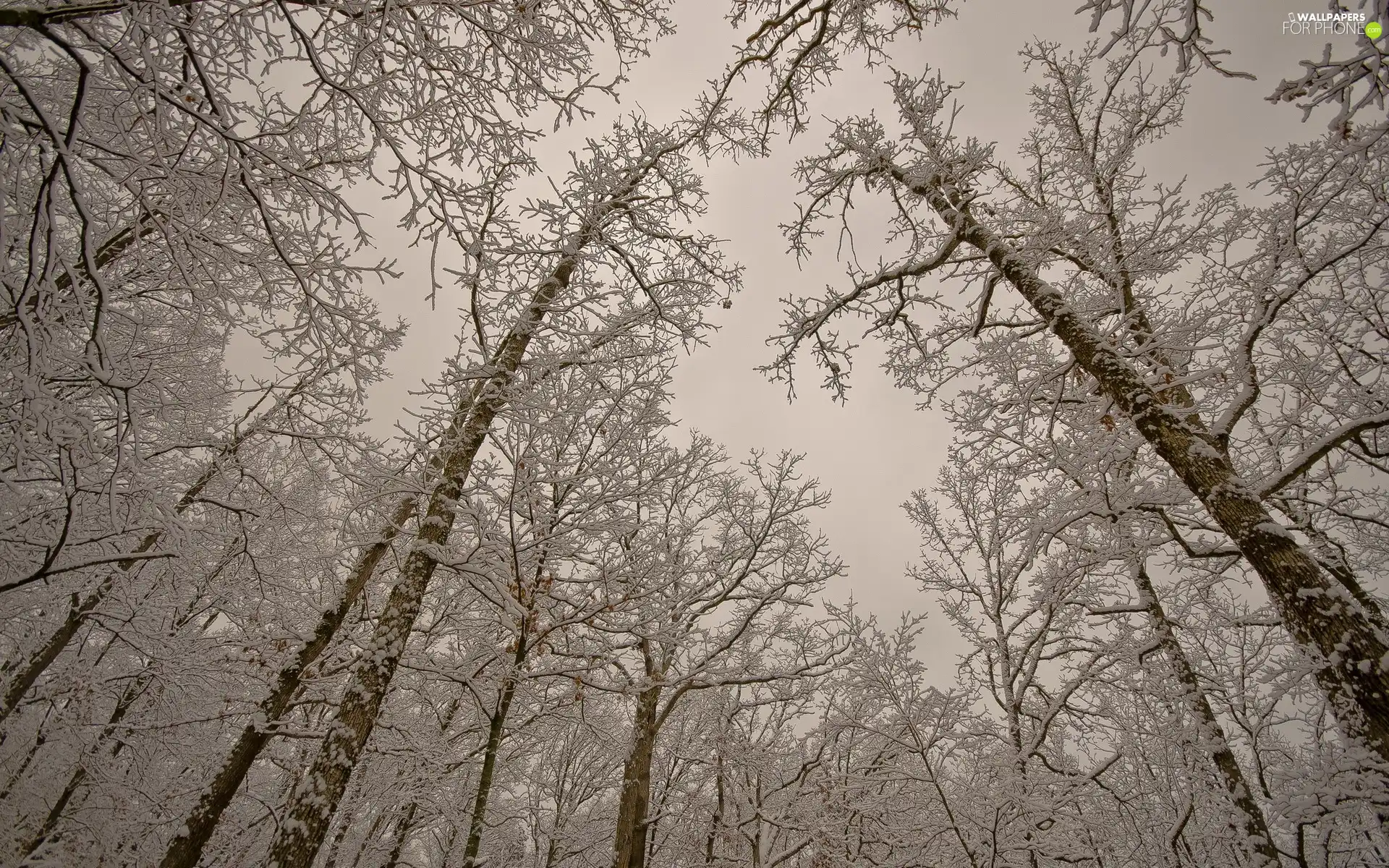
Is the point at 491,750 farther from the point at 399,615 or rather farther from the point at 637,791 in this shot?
the point at 637,791

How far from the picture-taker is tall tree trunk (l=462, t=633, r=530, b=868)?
4.85 metres

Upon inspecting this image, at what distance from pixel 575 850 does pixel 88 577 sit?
9189 millimetres

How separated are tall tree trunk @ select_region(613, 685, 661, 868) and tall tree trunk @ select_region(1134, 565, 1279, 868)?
21.6 feet

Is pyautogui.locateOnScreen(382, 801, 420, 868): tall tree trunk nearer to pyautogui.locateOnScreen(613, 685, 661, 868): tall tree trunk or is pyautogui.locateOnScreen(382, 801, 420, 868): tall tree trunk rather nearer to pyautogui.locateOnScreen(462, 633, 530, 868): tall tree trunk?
pyautogui.locateOnScreen(613, 685, 661, 868): tall tree trunk

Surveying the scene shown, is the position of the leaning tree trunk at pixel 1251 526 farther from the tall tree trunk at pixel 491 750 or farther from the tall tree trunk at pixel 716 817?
the tall tree trunk at pixel 716 817

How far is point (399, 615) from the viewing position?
486 centimetres

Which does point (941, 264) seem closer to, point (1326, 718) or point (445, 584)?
point (445, 584)

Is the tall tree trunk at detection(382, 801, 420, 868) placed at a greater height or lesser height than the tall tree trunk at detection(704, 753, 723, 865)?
lesser

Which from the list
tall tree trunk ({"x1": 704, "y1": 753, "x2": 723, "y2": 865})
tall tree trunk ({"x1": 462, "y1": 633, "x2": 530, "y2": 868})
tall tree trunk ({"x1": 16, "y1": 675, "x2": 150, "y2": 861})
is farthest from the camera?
tall tree trunk ({"x1": 704, "y1": 753, "x2": 723, "y2": 865})

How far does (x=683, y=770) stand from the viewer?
11430 millimetres

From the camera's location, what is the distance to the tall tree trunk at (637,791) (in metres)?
7.27

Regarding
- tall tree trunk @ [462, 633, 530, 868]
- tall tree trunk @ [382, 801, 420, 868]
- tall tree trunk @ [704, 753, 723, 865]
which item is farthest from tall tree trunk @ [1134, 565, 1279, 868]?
tall tree trunk @ [382, 801, 420, 868]

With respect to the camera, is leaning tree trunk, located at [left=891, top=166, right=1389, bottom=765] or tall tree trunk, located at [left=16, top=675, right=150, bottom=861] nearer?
leaning tree trunk, located at [left=891, top=166, right=1389, bottom=765]

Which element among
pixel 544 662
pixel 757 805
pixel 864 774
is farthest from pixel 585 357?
pixel 757 805
